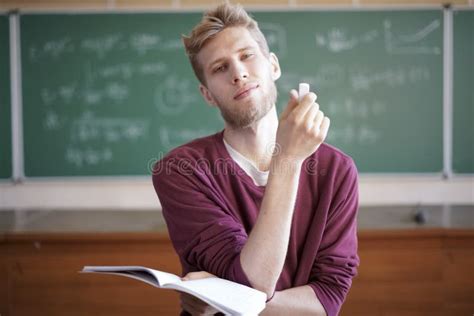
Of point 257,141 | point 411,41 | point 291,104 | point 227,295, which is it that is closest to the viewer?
point 227,295

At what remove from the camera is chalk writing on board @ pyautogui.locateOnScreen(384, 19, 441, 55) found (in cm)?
337

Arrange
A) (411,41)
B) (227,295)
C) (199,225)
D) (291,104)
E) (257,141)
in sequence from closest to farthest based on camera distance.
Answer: (227,295), (291,104), (199,225), (257,141), (411,41)

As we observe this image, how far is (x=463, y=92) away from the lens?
3.39 meters

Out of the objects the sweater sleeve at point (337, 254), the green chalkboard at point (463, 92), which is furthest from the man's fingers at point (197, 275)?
the green chalkboard at point (463, 92)

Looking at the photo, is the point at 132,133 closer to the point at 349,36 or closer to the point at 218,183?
the point at 349,36

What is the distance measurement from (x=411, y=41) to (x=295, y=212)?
8.33 feet

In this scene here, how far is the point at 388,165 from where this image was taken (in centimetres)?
342

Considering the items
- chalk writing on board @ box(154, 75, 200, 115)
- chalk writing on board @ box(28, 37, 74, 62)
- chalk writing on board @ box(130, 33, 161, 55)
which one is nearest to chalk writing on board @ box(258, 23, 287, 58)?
chalk writing on board @ box(154, 75, 200, 115)

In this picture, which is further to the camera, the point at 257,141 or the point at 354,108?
the point at 354,108

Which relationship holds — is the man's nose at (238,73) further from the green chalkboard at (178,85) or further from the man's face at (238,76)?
the green chalkboard at (178,85)

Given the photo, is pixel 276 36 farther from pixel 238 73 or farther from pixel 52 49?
pixel 238 73

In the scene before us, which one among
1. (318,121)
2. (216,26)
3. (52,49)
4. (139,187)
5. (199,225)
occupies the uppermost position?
(52,49)

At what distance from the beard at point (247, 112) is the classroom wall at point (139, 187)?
2296mm

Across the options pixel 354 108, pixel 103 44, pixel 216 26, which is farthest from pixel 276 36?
pixel 216 26
